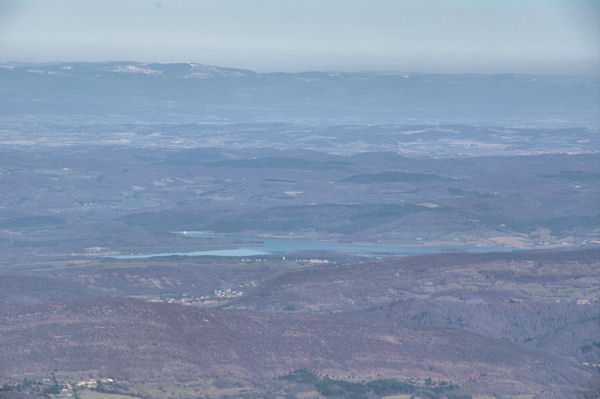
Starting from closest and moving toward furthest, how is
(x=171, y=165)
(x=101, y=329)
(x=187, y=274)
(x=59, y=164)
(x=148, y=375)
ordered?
(x=148, y=375) < (x=101, y=329) < (x=187, y=274) < (x=59, y=164) < (x=171, y=165)

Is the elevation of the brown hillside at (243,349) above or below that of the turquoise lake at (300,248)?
above

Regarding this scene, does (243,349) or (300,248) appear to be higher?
(243,349)

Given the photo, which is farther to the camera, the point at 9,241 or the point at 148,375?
the point at 9,241

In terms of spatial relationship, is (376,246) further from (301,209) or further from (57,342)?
(57,342)

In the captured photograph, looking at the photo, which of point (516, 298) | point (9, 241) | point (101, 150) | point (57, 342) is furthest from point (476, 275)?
point (101, 150)

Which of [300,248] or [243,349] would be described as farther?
[300,248]

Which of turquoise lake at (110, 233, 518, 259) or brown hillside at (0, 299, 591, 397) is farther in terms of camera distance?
turquoise lake at (110, 233, 518, 259)

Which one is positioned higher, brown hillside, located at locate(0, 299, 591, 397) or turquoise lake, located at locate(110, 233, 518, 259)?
brown hillside, located at locate(0, 299, 591, 397)

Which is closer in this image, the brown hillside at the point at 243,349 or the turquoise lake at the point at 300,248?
the brown hillside at the point at 243,349
